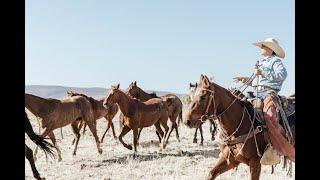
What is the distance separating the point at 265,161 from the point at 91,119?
7.65m

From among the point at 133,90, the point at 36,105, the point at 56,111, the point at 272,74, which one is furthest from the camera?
the point at 133,90

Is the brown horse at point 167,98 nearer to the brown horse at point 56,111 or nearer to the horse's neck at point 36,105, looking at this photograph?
the brown horse at point 56,111

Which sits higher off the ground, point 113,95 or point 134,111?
point 113,95

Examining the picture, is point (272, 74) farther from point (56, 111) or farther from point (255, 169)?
point (56, 111)

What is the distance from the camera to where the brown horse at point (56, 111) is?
1127 centimetres

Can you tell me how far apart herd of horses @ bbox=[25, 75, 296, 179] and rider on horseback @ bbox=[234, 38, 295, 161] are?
0.21 meters

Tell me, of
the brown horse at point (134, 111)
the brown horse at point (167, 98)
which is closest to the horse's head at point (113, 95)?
the brown horse at point (134, 111)

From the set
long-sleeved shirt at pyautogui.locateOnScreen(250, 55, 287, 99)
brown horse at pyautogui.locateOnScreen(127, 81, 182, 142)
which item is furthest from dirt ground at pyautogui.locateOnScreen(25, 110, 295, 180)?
long-sleeved shirt at pyautogui.locateOnScreen(250, 55, 287, 99)

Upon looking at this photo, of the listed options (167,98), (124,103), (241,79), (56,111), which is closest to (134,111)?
(124,103)

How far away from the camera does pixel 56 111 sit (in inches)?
461

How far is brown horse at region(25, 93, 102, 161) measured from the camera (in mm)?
11266

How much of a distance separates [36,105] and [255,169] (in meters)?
6.95

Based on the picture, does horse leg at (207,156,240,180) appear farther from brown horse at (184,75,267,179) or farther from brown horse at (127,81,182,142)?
brown horse at (127,81,182,142)
